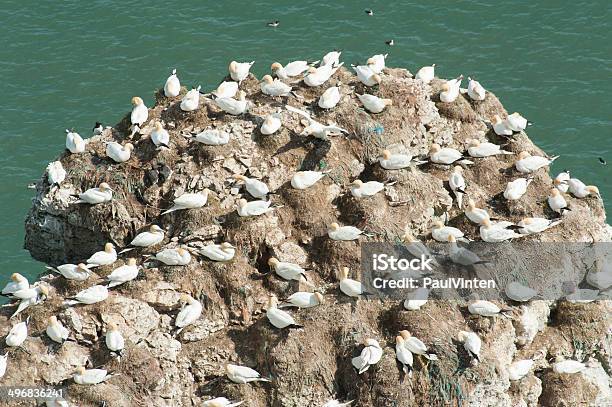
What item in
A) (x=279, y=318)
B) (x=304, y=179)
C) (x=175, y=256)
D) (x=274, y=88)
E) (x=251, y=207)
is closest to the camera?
(x=279, y=318)

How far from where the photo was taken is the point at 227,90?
30.3 meters

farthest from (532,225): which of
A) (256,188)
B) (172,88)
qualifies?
(172,88)

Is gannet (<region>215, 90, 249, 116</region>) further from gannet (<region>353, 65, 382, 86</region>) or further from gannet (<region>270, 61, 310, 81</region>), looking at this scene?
gannet (<region>353, 65, 382, 86</region>)

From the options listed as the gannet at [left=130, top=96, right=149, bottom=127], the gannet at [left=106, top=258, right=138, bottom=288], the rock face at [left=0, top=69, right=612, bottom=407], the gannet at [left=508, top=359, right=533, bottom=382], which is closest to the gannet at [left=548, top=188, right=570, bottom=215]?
the rock face at [left=0, top=69, right=612, bottom=407]

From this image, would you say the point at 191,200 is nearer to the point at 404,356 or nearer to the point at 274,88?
the point at 274,88

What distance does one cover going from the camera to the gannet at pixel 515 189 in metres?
29.3

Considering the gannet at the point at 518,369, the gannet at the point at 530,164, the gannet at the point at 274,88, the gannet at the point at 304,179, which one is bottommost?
the gannet at the point at 518,369

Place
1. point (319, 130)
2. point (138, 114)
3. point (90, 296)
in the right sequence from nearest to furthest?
point (90, 296) → point (319, 130) → point (138, 114)

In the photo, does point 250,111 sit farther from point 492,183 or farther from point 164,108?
point 492,183

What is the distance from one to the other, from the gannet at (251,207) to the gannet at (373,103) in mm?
4228

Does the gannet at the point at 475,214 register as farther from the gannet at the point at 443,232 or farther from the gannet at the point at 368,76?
the gannet at the point at 368,76

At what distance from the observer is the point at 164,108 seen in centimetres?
3095

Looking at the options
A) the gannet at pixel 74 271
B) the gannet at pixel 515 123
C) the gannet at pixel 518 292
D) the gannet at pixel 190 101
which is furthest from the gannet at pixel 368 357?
the gannet at pixel 515 123

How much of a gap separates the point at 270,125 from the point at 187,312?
18.7 ft
